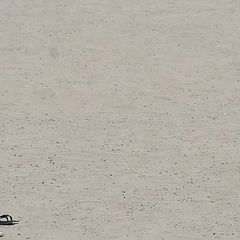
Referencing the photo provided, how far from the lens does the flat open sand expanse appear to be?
420 inches

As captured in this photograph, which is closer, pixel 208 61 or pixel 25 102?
pixel 25 102

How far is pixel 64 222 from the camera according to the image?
10.4 m

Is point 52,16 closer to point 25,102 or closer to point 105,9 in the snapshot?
point 105,9

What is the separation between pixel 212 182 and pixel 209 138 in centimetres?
190

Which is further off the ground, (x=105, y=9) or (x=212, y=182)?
(x=105, y=9)

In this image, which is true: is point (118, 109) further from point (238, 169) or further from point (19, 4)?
point (19, 4)

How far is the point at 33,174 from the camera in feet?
39.2

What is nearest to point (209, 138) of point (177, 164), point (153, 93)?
point (177, 164)

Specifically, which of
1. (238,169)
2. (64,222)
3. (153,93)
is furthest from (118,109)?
(64,222)

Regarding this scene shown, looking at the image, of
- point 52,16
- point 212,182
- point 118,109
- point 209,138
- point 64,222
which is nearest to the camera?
point 64,222

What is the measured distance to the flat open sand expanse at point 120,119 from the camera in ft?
35.0

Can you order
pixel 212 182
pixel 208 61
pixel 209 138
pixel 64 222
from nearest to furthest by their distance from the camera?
1. pixel 64 222
2. pixel 212 182
3. pixel 209 138
4. pixel 208 61

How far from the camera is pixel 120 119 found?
1446cm

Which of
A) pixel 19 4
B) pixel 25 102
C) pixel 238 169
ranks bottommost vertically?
pixel 238 169
